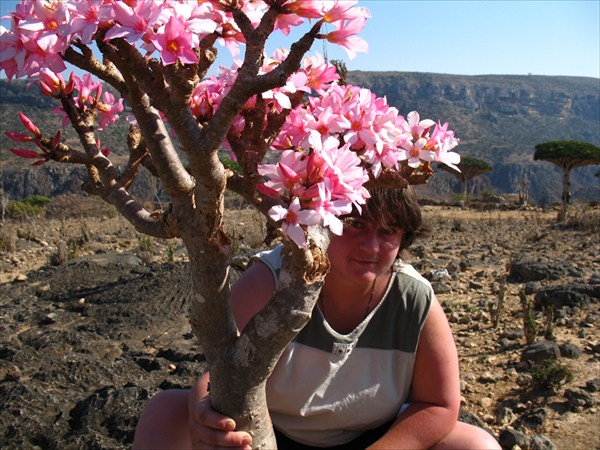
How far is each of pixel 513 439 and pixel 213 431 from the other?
1662mm

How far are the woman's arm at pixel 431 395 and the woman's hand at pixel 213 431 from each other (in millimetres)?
487

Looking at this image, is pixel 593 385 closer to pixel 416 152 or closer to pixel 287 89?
pixel 416 152

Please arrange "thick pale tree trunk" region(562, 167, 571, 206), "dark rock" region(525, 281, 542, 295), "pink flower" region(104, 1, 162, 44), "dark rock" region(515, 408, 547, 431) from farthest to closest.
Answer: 1. "thick pale tree trunk" region(562, 167, 571, 206)
2. "dark rock" region(525, 281, 542, 295)
3. "dark rock" region(515, 408, 547, 431)
4. "pink flower" region(104, 1, 162, 44)

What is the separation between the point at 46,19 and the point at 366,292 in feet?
3.88

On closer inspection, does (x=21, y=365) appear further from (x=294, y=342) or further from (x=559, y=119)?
(x=559, y=119)

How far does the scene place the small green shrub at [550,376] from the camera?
2969 millimetres

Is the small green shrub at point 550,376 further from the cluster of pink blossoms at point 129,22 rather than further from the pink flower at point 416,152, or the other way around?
the cluster of pink blossoms at point 129,22

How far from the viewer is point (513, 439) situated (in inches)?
98.0

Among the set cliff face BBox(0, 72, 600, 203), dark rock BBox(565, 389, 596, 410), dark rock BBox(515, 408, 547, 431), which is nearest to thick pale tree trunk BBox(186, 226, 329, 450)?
dark rock BBox(515, 408, 547, 431)

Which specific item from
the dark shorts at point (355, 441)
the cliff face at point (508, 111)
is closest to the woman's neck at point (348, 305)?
the dark shorts at point (355, 441)

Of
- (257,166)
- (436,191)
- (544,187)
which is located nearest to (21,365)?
(257,166)

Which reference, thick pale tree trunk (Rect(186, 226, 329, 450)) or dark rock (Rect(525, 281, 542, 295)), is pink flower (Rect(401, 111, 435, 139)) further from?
dark rock (Rect(525, 281, 542, 295))

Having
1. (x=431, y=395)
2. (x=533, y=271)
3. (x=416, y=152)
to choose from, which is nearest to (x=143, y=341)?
(x=431, y=395)

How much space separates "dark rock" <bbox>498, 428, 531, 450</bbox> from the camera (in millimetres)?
2465
